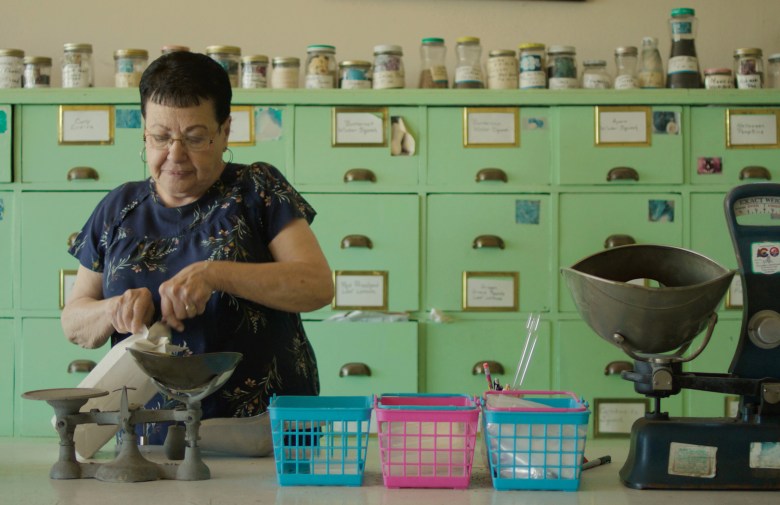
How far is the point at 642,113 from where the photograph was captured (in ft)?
10.4

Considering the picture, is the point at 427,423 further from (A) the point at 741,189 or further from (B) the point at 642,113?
(B) the point at 642,113

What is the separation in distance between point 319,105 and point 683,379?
1998 mm

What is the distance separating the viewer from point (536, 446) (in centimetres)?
134

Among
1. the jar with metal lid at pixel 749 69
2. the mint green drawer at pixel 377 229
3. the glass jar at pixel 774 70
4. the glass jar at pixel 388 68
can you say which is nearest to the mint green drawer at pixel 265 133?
the mint green drawer at pixel 377 229

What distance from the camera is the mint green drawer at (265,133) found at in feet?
10.4

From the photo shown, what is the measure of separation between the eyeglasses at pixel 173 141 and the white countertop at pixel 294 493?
552 mm

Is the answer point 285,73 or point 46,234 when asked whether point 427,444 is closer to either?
point 285,73

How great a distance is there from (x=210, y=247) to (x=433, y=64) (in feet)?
6.20

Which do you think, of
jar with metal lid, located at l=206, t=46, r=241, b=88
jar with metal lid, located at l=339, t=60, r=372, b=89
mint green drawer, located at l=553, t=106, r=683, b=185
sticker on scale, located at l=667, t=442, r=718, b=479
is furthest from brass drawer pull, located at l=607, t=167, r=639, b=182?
sticker on scale, located at l=667, t=442, r=718, b=479

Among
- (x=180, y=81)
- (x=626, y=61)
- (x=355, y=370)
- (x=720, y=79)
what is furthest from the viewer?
(x=626, y=61)

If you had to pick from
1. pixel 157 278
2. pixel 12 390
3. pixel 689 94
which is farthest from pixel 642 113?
pixel 12 390

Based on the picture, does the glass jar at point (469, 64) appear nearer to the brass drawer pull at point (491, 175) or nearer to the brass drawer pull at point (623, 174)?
the brass drawer pull at point (491, 175)

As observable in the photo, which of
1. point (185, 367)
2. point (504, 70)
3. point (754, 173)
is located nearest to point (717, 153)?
point (754, 173)

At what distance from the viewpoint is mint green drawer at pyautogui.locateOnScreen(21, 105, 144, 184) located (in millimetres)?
3178
